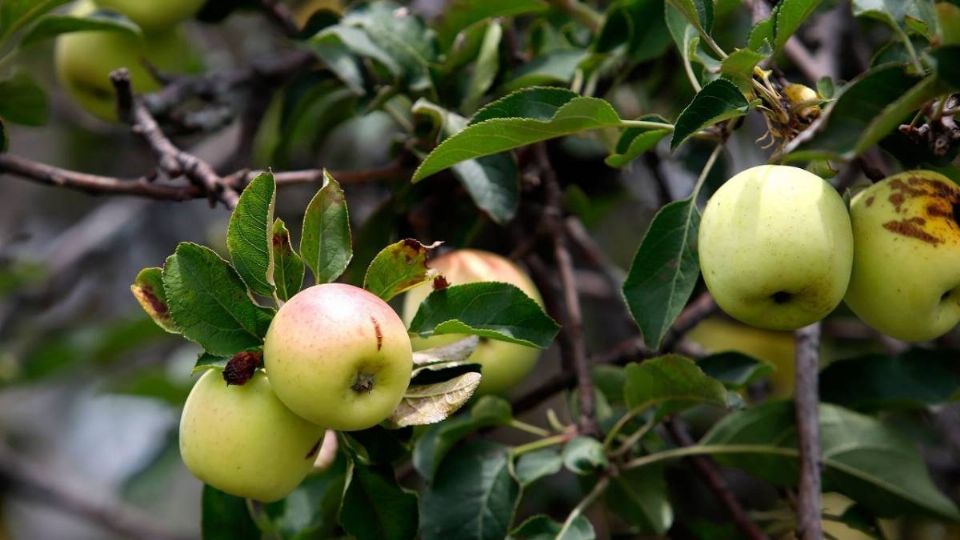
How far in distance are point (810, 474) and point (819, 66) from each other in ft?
2.35

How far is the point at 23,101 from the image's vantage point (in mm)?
1350

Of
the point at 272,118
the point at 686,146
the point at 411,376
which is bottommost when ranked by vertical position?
the point at 272,118

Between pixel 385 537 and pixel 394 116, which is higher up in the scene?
pixel 394 116

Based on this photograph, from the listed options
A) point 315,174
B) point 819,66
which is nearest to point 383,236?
point 315,174

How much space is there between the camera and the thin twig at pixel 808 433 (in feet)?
3.79

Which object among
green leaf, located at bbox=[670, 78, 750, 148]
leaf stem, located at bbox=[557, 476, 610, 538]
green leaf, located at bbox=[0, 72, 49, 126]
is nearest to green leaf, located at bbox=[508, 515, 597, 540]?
leaf stem, located at bbox=[557, 476, 610, 538]

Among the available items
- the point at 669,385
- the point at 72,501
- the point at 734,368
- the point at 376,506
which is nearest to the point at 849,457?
the point at 734,368

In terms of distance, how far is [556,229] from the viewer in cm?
149

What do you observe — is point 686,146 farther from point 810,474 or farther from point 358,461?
point 358,461

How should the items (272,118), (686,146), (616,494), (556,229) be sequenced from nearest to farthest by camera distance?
(616,494)
(556,229)
(686,146)
(272,118)

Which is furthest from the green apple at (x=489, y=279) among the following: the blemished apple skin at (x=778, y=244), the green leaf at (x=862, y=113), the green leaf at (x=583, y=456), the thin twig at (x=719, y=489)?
the green leaf at (x=862, y=113)

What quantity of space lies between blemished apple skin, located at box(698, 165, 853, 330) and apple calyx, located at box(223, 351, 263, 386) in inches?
16.2

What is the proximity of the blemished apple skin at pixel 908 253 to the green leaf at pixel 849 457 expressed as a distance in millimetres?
361

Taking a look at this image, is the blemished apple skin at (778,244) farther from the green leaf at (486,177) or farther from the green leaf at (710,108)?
the green leaf at (486,177)
